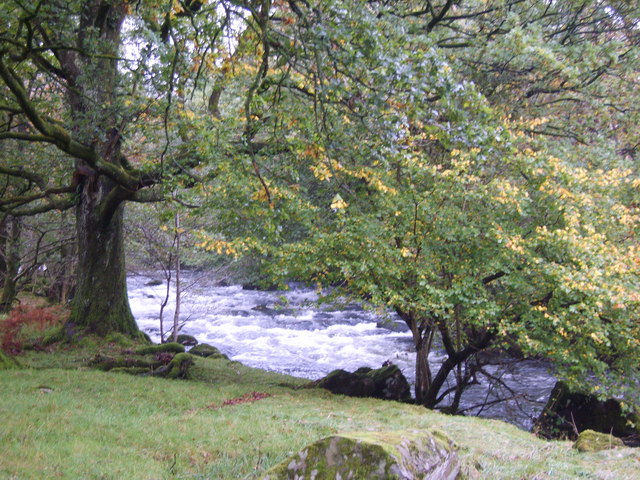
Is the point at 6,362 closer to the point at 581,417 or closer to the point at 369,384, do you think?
the point at 369,384

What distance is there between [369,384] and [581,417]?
4727 mm

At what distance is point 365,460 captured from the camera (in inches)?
135

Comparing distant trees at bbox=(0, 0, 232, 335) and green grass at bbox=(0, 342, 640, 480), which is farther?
distant trees at bbox=(0, 0, 232, 335)

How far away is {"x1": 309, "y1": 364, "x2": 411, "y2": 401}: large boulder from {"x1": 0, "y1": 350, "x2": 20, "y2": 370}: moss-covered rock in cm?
650

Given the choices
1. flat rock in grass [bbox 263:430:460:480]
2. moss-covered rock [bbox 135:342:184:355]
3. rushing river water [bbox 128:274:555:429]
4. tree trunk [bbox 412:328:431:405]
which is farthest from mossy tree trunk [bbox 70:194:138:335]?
flat rock in grass [bbox 263:430:460:480]

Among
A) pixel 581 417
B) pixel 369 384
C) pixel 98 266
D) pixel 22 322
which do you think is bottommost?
pixel 581 417

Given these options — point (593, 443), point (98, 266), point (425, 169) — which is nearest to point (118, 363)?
point (98, 266)

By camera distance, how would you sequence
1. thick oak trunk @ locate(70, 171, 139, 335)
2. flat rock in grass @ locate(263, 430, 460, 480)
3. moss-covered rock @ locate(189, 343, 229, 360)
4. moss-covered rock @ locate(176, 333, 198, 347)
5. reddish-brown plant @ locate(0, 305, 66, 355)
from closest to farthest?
flat rock in grass @ locate(263, 430, 460, 480) → reddish-brown plant @ locate(0, 305, 66, 355) → thick oak trunk @ locate(70, 171, 139, 335) → moss-covered rock @ locate(189, 343, 229, 360) → moss-covered rock @ locate(176, 333, 198, 347)

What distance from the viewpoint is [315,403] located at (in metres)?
10.0

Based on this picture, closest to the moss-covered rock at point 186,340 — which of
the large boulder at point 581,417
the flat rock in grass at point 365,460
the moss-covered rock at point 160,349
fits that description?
the moss-covered rock at point 160,349

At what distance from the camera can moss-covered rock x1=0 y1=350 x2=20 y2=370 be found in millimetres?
10789

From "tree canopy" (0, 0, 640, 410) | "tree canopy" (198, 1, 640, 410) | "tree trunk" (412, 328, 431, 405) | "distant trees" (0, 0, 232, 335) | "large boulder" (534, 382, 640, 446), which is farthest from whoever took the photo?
"tree trunk" (412, 328, 431, 405)

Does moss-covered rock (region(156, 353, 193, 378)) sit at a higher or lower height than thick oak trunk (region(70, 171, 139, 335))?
lower

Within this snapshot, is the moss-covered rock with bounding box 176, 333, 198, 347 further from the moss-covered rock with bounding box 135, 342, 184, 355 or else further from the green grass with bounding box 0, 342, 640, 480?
the green grass with bounding box 0, 342, 640, 480
